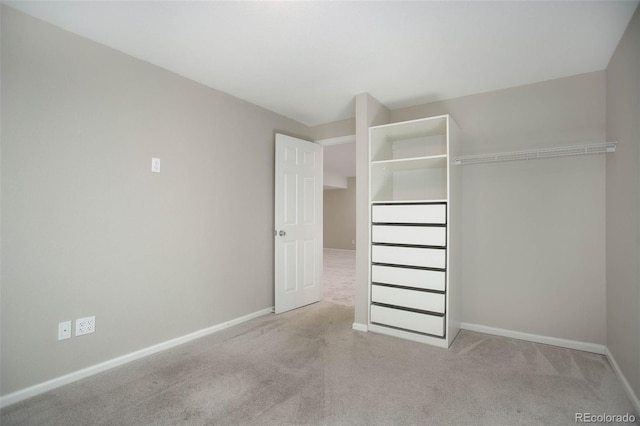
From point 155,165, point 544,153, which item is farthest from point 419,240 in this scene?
point 155,165

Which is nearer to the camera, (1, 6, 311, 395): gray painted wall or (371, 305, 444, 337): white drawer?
(1, 6, 311, 395): gray painted wall

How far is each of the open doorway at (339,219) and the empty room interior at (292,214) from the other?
189 centimetres

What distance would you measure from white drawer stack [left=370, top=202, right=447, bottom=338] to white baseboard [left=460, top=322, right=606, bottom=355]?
24.4 inches

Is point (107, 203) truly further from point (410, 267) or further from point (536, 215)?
point (536, 215)

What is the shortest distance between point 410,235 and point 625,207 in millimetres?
1446

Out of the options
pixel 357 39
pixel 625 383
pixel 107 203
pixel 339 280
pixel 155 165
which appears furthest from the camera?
pixel 339 280

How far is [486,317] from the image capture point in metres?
3.08

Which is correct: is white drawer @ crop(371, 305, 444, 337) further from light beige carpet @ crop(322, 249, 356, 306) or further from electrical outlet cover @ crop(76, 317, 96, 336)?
electrical outlet cover @ crop(76, 317, 96, 336)

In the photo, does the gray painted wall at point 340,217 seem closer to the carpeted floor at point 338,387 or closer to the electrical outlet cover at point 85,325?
the carpeted floor at point 338,387

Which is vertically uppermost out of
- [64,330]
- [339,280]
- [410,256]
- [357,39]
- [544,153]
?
[357,39]

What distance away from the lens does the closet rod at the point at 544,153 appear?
2365mm

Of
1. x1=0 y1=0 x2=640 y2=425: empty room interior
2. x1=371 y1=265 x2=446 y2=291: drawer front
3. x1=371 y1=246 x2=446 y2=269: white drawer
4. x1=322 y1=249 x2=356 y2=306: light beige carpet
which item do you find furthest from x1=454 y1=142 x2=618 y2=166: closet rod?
x1=322 y1=249 x2=356 y2=306: light beige carpet

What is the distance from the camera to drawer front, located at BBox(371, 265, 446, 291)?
2.76 meters

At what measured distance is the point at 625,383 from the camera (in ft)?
6.68
